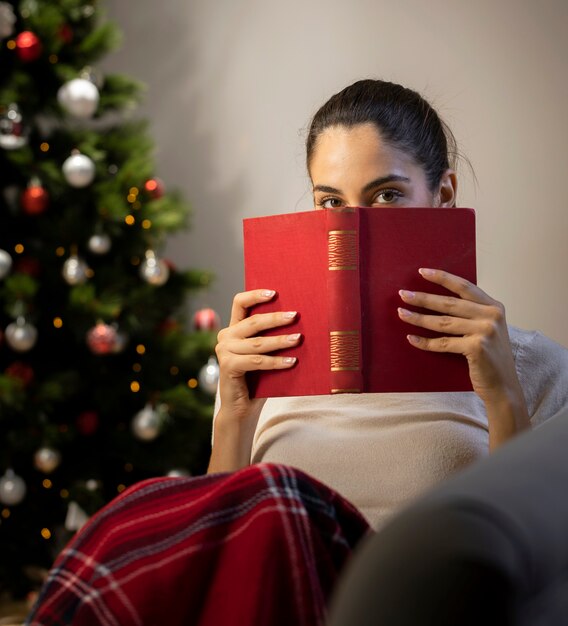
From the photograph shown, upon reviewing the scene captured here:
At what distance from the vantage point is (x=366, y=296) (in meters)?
1.24

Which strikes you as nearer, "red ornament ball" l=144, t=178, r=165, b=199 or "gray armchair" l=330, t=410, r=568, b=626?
"gray armchair" l=330, t=410, r=568, b=626

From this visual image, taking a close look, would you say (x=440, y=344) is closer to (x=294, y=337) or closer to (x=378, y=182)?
(x=294, y=337)

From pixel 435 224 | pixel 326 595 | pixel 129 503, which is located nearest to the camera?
pixel 326 595

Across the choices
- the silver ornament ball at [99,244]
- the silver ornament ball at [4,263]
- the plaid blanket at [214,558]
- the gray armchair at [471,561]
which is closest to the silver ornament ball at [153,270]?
the silver ornament ball at [99,244]

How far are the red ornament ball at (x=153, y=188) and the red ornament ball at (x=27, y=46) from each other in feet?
1.52

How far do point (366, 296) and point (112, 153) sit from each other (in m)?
1.57

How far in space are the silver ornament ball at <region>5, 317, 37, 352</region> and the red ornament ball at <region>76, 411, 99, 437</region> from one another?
27 centimetres

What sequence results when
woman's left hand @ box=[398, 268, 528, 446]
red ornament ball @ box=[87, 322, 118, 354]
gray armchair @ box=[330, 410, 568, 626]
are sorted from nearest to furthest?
gray armchair @ box=[330, 410, 568, 626], woman's left hand @ box=[398, 268, 528, 446], red ornament ball @ box=[87, 322, 118, 354]

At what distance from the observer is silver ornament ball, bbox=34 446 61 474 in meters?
2.41

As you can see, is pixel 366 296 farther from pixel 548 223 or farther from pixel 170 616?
pixel 548 223

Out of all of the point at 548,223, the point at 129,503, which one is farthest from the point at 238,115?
the point at 129,503

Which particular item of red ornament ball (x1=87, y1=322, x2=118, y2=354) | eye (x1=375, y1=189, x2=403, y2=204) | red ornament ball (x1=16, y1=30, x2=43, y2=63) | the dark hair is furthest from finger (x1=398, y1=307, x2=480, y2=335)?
red ornament ball (x1=16, y1=30, x2=43, y2=63)

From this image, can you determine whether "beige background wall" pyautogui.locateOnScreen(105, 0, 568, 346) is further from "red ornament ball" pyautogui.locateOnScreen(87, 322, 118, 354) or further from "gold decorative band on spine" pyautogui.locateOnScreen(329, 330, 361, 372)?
"gold decorative band on spine" pyautogui.locateOnScreen(329, 330, 361, 372)

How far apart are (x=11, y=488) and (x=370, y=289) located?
1484mm
